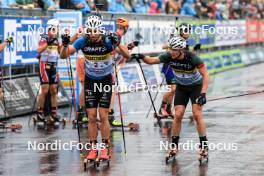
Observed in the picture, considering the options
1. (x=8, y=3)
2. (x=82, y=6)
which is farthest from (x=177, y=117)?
(x=82, y=6)

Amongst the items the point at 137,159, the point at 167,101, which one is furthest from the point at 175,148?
the point at 167,101

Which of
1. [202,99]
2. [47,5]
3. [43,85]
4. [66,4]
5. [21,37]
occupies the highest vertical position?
[202,99]

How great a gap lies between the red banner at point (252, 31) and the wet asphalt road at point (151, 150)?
22.6 metres

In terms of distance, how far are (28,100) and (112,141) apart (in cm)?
556

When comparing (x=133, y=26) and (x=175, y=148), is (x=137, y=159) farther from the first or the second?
(x=133, y=26)

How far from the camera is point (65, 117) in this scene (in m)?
17.6

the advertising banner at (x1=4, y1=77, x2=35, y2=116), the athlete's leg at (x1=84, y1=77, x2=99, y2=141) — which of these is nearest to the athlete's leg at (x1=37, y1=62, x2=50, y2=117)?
the advertising banner at (x1=4, y1=77, x2=35, y2=116)

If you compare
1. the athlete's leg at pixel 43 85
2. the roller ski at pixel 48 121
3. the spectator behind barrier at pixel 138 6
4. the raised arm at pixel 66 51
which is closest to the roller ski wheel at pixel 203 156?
the raised arm at pixel 66 51

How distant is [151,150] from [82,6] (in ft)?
30.9

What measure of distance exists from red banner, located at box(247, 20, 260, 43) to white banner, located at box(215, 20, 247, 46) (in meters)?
1.02

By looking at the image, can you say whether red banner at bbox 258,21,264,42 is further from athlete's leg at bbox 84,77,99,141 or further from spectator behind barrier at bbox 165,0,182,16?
athlete's leg at bbox 84,77,99,141

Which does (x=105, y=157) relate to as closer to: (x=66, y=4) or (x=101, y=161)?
(x=101, y=161)

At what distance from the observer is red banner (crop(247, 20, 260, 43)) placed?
42125mm

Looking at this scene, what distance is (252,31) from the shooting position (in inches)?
1695
